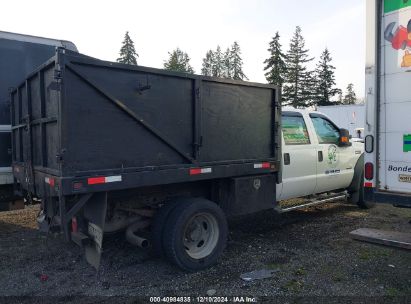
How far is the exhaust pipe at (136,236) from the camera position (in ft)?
14.9

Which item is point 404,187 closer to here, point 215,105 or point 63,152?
point 215,105

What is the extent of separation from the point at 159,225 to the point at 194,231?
0.50m

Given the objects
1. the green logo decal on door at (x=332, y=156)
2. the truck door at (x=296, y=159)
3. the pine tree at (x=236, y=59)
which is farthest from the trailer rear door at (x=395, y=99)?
the pine tree at (x=236, y=59)

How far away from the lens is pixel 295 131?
670cm

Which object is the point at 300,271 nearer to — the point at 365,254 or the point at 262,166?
the point at 365,254

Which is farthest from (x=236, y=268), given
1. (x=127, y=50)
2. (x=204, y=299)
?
(x=127, y=50)

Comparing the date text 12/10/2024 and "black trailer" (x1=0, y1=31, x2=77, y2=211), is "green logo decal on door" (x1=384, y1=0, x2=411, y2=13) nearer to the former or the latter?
the date text 12/10/2024

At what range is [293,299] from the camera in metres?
3.97

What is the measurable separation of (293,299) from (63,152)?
8.96ft

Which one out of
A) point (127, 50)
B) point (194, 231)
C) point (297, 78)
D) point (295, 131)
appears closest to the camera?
point (194, 231)

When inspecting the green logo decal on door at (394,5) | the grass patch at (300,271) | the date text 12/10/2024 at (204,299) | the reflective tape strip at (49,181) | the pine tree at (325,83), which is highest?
the pine tree at (325,83)

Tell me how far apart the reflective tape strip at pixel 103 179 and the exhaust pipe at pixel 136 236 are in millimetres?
872

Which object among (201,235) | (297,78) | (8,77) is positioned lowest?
(201,235)

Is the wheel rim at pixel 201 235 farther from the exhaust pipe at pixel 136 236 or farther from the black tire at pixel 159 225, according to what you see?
the exhaust pipe at pixel 136 236
